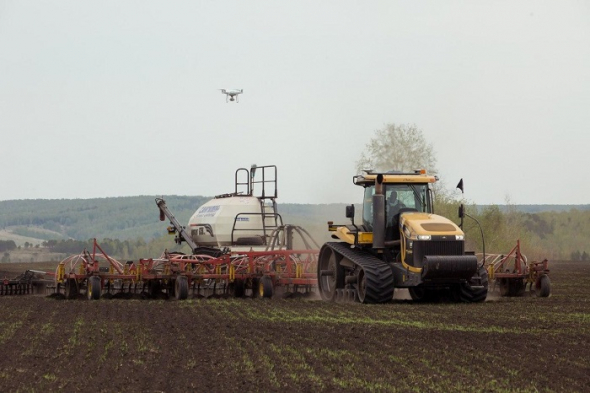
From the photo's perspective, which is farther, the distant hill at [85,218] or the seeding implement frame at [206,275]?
the distant hill at [85,218]

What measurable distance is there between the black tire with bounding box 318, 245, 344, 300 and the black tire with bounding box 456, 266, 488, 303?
282 cm

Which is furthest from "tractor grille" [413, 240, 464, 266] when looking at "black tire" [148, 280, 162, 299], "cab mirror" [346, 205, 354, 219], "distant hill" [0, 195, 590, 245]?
"distant hill" [0, 195, 590, 245]

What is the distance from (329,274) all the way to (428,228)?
3.70 m

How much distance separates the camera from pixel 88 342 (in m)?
15.4

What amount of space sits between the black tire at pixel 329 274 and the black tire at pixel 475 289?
2815 millimetres

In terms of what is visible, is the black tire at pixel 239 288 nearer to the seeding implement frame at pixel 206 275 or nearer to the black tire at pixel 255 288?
the seeding implement frame at pixel 206 275

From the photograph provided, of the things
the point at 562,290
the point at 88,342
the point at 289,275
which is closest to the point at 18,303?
the point at 289,275

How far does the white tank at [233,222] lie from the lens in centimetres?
3312

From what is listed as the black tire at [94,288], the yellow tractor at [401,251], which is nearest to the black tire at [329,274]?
the yellow tractor at [401,251]

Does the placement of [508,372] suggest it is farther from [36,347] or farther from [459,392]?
[36,347]

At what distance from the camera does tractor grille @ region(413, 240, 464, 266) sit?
21.5m

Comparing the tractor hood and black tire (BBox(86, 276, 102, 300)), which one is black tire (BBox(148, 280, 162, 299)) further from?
the tractor hood

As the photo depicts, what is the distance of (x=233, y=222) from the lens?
33.2 meters

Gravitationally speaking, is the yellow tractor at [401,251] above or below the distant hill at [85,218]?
below
